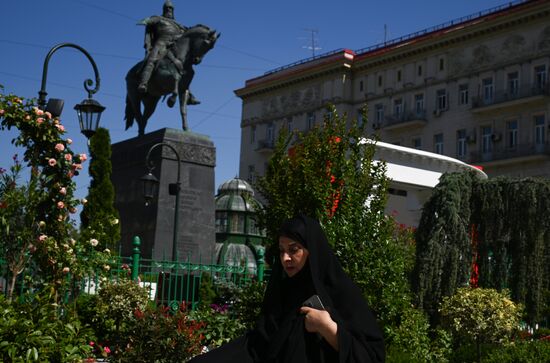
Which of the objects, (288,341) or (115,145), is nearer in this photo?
(288,341)

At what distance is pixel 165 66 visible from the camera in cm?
1909

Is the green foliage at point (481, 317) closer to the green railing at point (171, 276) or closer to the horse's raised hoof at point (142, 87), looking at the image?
the green railing at point (171, 276)

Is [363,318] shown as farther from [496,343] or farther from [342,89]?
[342,89]

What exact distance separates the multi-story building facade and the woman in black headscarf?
38828mm

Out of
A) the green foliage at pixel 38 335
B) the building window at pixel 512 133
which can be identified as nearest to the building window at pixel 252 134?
the building window at pixel 512 133

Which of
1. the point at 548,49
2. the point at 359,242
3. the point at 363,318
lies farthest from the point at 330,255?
the point at 548,49

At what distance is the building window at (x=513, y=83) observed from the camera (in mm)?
48406

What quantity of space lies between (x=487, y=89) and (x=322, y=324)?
48.7 m

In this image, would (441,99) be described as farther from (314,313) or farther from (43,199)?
(314,313)

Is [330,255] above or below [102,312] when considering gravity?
above

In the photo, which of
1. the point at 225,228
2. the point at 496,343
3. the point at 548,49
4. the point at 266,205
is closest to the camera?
the point at 266,205

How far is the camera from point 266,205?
1019 centimetres

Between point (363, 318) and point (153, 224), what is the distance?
13880mm

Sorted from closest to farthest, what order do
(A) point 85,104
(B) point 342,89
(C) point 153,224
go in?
(A) point 85,104 < (C) point 153,224 < (B) point 342,89
